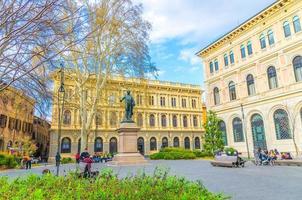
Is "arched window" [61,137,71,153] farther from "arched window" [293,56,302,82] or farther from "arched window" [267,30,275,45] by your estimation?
"arched window" [293,56,302,82]

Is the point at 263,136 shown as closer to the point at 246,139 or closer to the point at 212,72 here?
the point at 246,139

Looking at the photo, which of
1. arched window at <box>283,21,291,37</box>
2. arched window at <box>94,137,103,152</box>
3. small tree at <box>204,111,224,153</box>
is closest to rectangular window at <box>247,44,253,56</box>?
arched window at <box>283,21,291,37</box>

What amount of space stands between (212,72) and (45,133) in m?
40.9

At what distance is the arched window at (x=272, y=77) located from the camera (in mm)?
26992

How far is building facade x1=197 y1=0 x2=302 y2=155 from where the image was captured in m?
24.6

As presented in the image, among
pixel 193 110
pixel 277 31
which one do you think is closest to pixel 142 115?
pixel 193 110

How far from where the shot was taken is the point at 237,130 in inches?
1232

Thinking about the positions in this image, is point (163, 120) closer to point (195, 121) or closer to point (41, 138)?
point (195, 121)

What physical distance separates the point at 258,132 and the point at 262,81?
21.0ft

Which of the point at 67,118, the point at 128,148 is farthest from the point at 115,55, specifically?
the point at 67,118

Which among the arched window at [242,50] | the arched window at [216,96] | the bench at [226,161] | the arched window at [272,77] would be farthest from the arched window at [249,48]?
the bench at [226,161]

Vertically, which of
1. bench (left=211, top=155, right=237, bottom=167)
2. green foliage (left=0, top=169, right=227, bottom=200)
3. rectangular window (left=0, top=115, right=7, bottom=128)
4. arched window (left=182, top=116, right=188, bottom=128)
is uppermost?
arched window (left=182, top=116, right=188, bottom=128)

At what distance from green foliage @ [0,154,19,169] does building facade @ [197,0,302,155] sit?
26.8m

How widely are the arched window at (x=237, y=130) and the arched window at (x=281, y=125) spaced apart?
5.19 metres
